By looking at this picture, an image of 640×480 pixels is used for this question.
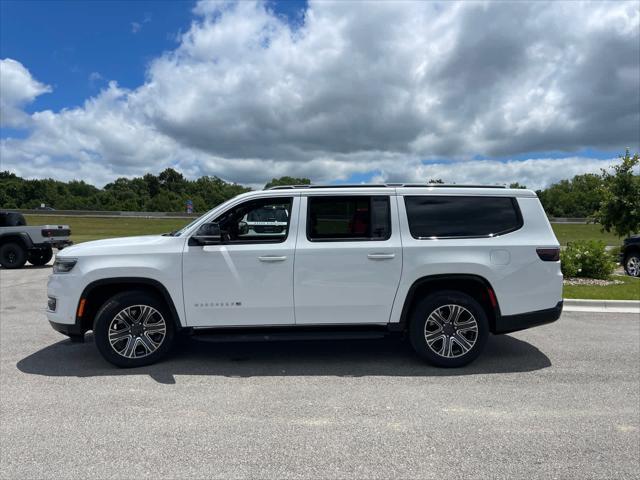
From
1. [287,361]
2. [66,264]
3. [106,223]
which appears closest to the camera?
[66,264]

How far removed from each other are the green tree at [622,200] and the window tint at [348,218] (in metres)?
16.1

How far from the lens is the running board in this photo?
4.50 m

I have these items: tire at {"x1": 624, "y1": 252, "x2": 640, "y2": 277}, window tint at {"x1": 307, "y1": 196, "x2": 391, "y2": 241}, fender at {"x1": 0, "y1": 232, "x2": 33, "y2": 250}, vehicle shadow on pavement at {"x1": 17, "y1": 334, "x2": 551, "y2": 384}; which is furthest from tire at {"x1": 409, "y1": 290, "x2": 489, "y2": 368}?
fender at {"x1": 0, "y1": 232, "x2": 33, "y2": 250}

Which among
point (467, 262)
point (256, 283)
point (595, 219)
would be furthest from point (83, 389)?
point (595, 219)

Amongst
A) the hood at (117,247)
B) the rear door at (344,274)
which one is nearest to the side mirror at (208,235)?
the hood at (117,247)

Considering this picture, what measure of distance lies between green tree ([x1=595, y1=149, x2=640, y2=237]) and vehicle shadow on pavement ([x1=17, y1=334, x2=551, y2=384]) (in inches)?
564

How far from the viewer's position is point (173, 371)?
455 cm

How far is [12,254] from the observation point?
13789 millimetres

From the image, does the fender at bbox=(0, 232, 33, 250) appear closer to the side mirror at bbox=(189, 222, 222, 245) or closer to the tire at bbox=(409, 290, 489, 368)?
the side mirror at bbox=(189, 222, 222, 245)

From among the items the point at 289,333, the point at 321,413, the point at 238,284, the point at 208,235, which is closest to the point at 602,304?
the point at 289,333

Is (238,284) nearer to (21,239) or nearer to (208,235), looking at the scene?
(208,235)

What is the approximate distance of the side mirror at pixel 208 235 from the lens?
14.4 ft

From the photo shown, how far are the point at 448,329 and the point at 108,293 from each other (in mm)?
3710

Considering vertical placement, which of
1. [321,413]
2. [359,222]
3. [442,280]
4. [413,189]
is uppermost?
[413,189]
